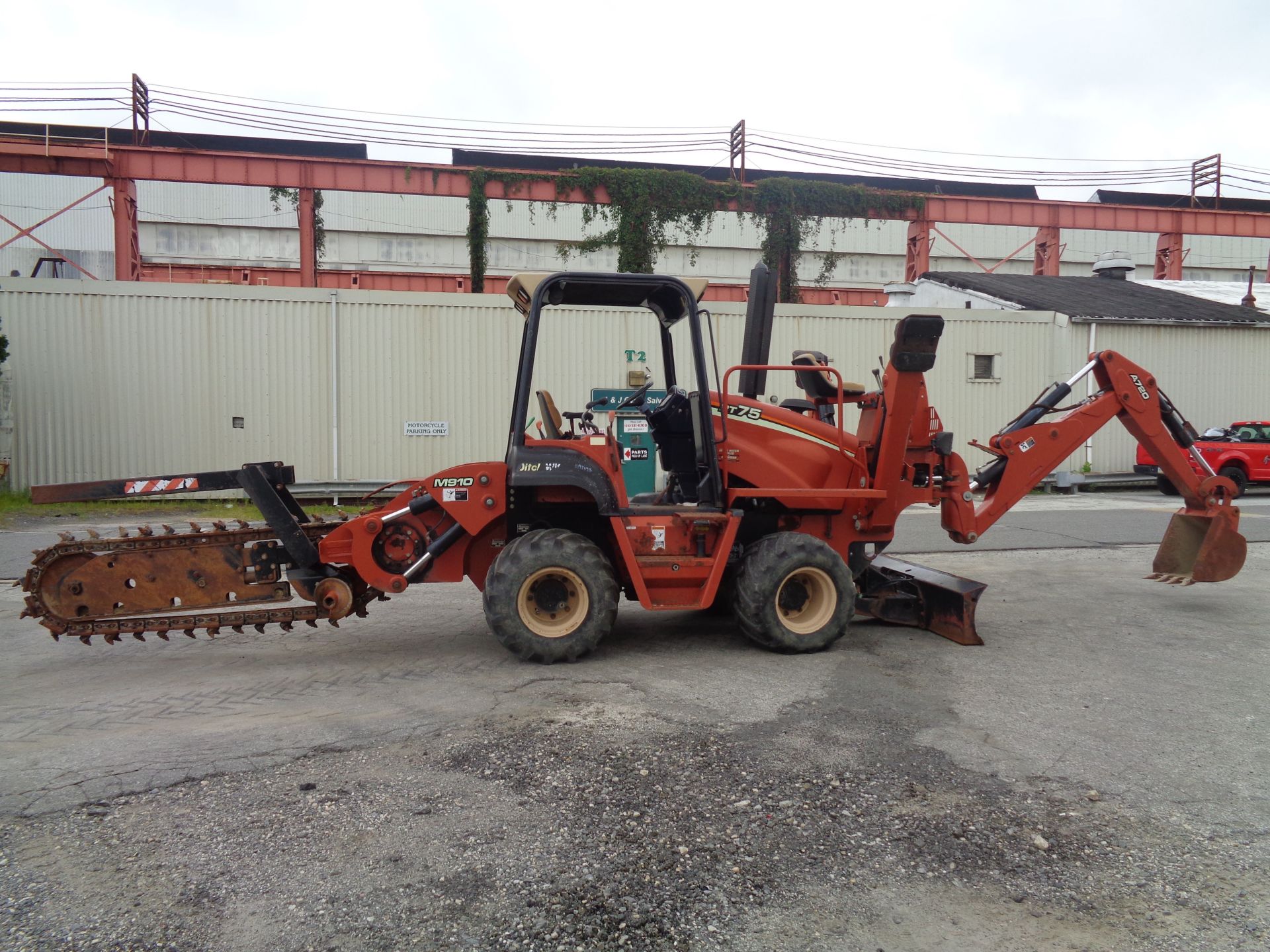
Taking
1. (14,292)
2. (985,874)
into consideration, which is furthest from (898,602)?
(14,292)

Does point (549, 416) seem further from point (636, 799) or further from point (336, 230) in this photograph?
point (336, 230)

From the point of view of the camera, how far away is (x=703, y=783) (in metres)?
3.90

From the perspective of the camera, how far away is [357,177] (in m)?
21.1

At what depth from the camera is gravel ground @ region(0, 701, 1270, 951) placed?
9.36 ft

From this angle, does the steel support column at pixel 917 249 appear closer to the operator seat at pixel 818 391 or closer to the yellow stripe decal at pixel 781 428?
the operator seat at pixel 818 391

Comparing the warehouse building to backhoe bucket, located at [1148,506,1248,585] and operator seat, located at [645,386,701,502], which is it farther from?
operator seat, located at [645,386,701,502]

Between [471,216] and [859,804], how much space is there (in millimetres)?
21359

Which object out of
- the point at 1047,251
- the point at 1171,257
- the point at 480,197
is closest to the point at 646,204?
the point at 480,197

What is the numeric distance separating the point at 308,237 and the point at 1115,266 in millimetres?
22650

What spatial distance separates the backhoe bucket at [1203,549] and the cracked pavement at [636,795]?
0.96m

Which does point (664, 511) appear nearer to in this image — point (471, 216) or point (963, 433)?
point (963, 433)

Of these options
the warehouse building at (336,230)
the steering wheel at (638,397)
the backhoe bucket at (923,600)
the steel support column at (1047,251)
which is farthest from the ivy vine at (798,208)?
the steering wheel at (638,397)

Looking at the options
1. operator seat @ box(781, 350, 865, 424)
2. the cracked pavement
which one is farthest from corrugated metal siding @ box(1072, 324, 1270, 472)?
the cracked pavement

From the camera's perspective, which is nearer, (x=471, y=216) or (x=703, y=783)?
(x=703, y=783)
